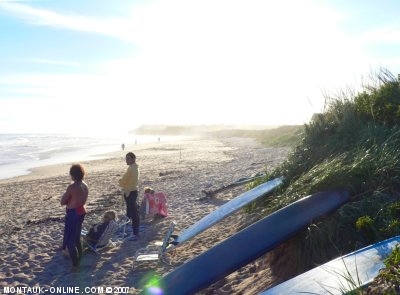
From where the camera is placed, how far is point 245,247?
405 cm

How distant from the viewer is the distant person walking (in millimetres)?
5785

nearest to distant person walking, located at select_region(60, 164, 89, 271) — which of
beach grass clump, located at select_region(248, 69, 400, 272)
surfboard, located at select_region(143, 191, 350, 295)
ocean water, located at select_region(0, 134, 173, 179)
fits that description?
surfboard, located at select_region(143, 191, 350, 295)

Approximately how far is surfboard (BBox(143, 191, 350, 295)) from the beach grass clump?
0.48ft

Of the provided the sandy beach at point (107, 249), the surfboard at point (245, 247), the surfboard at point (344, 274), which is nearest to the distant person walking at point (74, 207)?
the sandy beach at point (107, 249)

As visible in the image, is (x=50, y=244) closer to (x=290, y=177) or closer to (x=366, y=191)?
(x=290, y=177)

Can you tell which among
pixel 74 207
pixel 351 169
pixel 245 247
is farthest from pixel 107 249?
pixel 351 169

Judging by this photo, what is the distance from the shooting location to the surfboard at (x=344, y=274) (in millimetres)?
2717

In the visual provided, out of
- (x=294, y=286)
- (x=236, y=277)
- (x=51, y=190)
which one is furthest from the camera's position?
(x=51, y=190)

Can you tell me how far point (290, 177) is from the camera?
6.20 m

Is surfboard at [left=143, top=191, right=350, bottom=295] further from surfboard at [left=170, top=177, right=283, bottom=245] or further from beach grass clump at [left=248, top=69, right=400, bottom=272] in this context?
surfboard at [left=170, top=177, right=283, bottom=245]

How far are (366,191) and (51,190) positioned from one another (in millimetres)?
13152

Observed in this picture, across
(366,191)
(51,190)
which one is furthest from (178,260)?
(51,190)

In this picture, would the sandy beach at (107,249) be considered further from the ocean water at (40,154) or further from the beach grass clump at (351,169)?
the ocean water at (40,154)

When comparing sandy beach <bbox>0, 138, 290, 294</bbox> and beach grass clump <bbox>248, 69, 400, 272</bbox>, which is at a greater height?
beach grass clump <bbox>248, 69, 400, 272</bbox>
